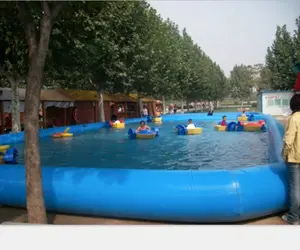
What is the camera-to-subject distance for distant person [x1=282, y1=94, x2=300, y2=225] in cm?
420

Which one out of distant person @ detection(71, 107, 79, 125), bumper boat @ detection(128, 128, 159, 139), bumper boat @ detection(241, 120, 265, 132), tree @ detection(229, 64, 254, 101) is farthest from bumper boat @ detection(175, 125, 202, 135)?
tree @ detection(229, 64, 254, 101)

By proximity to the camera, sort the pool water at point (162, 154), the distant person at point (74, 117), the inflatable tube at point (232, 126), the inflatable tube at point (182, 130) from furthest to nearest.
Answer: the distant person at point (74, 117), the inflatable tube at point (232, 126), the inflatable tube at point (182, 130), the pool water at point (162, 154)

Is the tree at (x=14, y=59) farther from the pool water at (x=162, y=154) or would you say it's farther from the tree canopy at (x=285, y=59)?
the tree canopy at (x=285, y=59)

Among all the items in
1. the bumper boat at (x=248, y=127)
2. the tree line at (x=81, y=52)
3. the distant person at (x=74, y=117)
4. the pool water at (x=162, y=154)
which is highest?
the tree line at (x=81, y=52)

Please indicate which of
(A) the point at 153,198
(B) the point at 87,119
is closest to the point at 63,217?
(A) the point at 153,198

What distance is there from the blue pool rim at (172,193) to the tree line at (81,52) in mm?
860

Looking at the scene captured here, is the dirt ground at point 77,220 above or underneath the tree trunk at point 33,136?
underneath

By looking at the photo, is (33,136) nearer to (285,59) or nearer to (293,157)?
(293,157)

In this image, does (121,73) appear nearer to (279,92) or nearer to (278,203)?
(279,92)

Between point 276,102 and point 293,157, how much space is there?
26.7 metres

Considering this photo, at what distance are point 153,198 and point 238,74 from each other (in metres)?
74.9

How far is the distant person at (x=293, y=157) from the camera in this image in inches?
165

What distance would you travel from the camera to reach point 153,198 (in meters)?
4.46

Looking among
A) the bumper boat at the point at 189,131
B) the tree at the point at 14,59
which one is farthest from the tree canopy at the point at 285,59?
the tree at the point at 14,59
